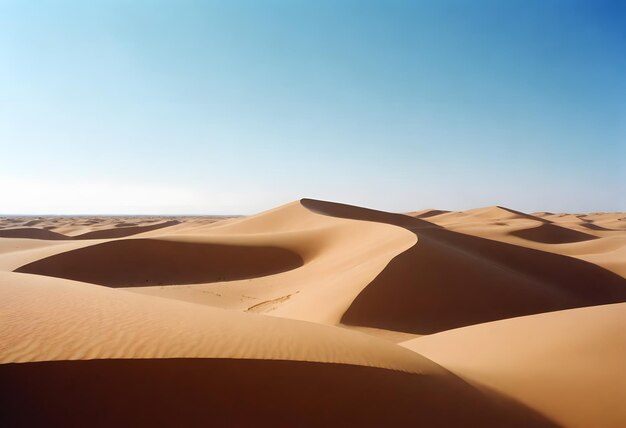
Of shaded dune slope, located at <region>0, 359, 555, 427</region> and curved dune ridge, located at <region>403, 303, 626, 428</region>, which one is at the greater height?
shaded dune slope, located at <region>0, 359, 555, 427</region>

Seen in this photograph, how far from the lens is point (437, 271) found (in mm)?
11820

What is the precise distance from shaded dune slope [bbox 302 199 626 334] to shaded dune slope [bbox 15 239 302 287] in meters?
7.84

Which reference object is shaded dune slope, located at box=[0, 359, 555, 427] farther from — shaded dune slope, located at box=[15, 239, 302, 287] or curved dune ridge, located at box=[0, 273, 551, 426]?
shaded dune slope, located at box=[15, 239, 302, 287]

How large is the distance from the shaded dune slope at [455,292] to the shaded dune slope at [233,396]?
220 inches

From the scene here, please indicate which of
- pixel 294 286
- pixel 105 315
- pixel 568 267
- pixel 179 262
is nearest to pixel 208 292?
pixel 294 286

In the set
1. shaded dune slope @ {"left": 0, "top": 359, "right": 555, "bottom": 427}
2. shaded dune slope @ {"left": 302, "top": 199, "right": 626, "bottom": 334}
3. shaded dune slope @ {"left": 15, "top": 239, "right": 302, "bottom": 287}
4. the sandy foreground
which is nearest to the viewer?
shaded dune slope @ {"left": 0, "top": 359, "right": 555, "bottom": 427}

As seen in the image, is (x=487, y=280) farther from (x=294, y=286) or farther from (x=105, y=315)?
(x=105, y=315)

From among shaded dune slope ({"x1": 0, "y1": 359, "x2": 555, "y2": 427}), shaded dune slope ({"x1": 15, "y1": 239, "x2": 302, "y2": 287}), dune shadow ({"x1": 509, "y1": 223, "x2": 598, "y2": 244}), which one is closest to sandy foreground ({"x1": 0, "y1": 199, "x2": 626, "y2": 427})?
shaded dune slope ({"x1": 0, "y1": 359, "x2": 555, "y2": 427})

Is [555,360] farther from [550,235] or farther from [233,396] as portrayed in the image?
[550,235]

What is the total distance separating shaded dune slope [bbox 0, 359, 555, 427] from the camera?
2.36m

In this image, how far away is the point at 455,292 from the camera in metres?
10.9

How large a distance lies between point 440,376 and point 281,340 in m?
1.59

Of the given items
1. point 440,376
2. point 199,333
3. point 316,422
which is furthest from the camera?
point 440,376

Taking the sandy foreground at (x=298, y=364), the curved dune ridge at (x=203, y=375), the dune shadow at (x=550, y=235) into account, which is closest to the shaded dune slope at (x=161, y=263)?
the sandy foreground at (x=298, y=364)
